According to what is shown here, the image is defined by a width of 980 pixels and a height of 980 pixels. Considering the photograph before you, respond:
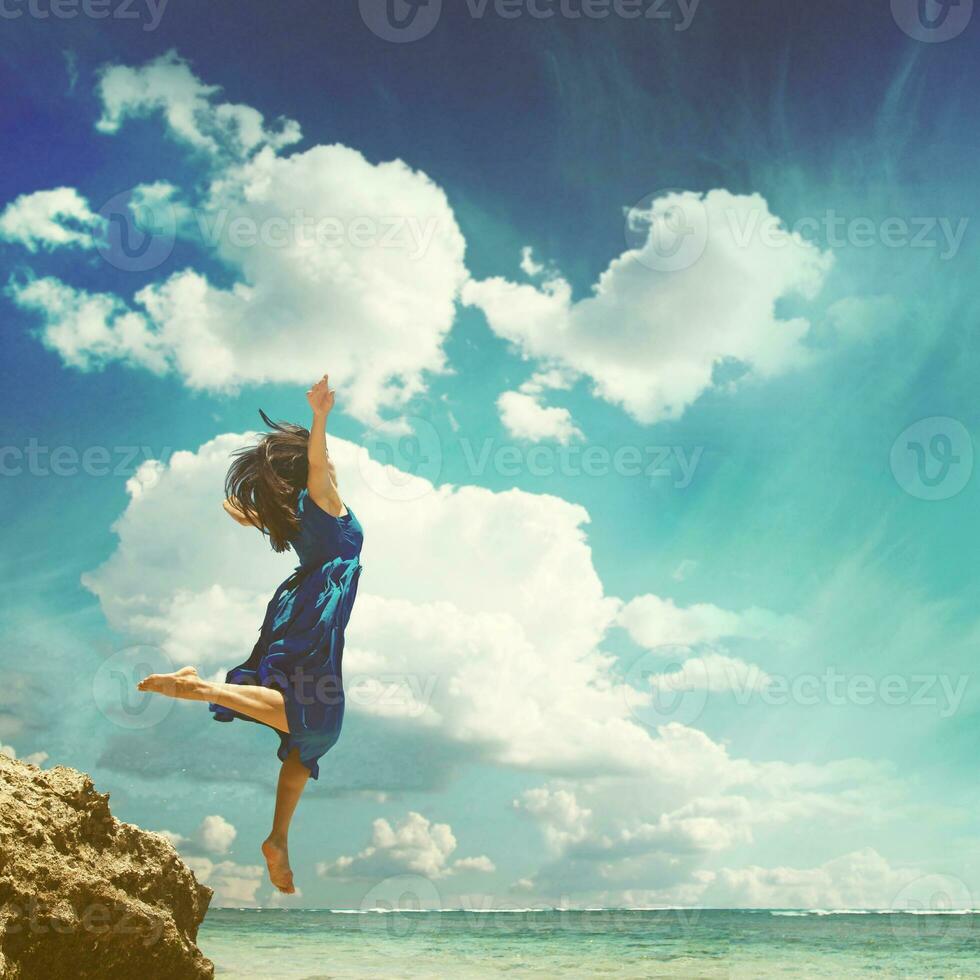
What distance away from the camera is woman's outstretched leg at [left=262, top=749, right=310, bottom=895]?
6.05 m

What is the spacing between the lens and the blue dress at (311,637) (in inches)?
232

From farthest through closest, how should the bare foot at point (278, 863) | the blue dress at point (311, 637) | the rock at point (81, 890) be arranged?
the bare foot at point (278, 863) → the blue dress at point (311, 637) → the rock at point (81, 890)

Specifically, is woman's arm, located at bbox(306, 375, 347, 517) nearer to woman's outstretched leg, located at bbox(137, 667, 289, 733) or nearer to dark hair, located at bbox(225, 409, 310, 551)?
dark hair, located at bbox(225, 409, 310, 551)

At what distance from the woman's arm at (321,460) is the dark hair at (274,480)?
212mm

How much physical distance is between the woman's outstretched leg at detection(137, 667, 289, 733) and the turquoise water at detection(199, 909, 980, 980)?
8977 millimetres

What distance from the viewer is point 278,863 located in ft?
19.8

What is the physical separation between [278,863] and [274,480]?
2.68 meters

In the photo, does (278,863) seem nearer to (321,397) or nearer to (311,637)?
(311,637)

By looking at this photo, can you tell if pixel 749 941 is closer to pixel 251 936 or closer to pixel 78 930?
pixel 251 936

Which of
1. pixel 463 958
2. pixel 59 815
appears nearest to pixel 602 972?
pixel 463 958

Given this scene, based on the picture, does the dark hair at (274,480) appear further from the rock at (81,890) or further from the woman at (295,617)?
the rock at (81,890)

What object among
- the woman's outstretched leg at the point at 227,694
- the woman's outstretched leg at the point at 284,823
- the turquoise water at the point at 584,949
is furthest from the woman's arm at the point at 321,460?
the turquoise water at the point at 584,949

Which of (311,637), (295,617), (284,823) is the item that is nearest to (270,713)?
(311,637)

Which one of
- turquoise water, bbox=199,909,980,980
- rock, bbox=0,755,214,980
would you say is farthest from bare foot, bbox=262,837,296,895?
turquoise water, bbox=199,909,980,980
